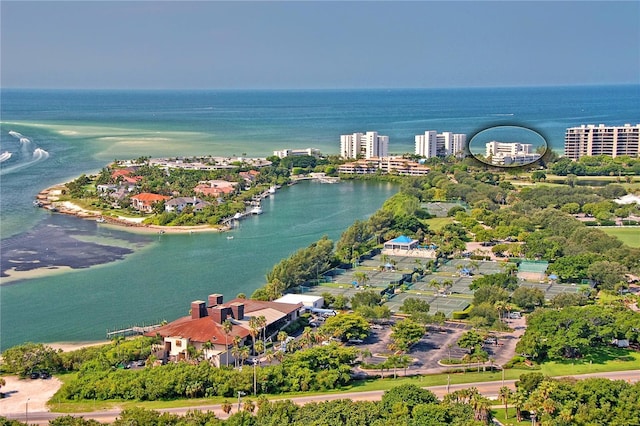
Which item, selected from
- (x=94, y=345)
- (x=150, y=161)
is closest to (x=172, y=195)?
(x=150, y=161)

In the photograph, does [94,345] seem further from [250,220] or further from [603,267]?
[250,220]

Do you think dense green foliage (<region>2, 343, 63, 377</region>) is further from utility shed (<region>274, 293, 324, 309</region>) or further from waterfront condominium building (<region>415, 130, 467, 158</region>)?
waterfront condominium building (<region>415, 130, 467, 158</region>)

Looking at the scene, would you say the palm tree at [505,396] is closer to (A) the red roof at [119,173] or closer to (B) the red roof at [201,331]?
(B) the red roof at [201,331]

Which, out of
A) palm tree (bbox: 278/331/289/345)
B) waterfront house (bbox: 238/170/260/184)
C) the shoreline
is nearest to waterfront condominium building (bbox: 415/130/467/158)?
waterfront house (bbox: 238/170/260/184)

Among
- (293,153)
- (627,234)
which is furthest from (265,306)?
(293,153)

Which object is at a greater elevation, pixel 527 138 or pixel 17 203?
pixel 527 138

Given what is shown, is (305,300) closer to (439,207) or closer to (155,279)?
(155,279)
